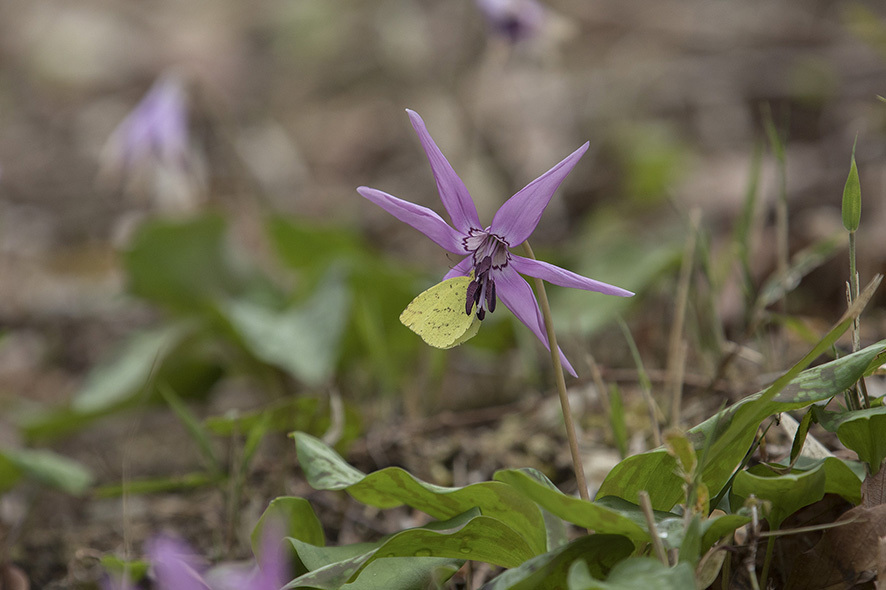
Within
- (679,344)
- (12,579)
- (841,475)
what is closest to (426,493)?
(841,475)

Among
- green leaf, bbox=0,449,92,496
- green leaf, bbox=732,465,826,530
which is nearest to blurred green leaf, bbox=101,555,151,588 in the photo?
green leaf, bbox=0,449,92,496

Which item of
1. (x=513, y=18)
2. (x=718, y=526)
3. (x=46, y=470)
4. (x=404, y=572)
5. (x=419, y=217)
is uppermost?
(x=513, y=18)

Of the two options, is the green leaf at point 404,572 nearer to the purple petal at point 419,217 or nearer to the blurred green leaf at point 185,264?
the purple petal at point 419,217

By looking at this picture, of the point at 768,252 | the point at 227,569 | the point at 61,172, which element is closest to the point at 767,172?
the point at 768,252

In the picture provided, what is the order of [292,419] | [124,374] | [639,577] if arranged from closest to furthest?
[639,577], [292,419], [124,374]

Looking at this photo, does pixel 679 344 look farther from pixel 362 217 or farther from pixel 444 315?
pixel 362 217

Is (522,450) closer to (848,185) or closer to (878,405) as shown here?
(878,405)

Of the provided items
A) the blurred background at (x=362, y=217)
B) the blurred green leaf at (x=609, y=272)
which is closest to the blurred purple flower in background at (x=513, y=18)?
the blurred background at (x=362, y=217)
